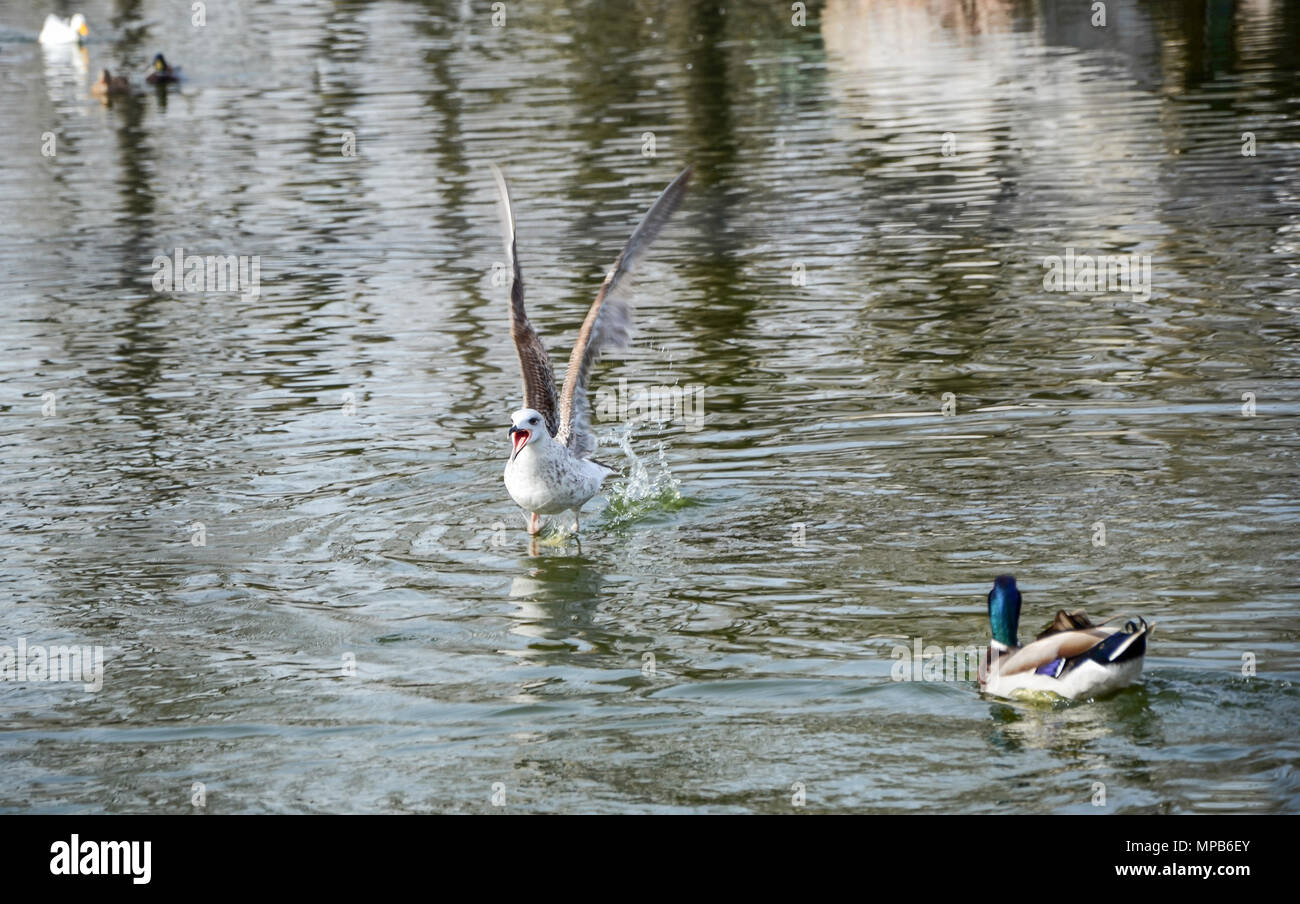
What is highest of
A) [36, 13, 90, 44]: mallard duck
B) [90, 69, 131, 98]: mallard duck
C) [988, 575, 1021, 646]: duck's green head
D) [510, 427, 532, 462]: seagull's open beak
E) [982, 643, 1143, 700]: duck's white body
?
[36, 13, 90, 44]: mallard duck

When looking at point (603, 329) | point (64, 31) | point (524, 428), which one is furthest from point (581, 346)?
point (64, 31)

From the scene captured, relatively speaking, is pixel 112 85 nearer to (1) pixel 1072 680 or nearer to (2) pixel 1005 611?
(2) pixel 1005 611

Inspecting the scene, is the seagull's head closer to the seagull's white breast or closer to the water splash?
the seagull's white breast

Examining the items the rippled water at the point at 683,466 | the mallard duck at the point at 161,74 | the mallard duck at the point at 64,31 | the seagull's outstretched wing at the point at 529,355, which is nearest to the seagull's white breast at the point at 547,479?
the rippled water at the point at 683,466

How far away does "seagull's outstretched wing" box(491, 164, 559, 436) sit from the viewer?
11.8 meters

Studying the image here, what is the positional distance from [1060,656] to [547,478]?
13.2 ft

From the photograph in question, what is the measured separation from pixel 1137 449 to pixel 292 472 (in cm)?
622

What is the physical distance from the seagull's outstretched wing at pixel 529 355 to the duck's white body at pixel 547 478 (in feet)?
2.15

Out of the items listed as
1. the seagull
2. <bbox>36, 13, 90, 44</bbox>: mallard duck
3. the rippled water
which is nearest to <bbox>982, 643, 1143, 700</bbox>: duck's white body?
the rippled water

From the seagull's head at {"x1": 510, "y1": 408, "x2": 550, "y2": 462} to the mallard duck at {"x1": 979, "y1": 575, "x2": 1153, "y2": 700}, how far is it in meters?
3.38

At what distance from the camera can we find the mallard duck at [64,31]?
156 feet

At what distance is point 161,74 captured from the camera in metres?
37.4

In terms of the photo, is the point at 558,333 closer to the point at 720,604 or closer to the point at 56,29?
the point at 720,604
